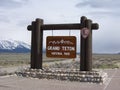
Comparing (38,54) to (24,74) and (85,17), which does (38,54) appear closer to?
(24,74)

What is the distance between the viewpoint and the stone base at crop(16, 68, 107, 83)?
22891 millimetres

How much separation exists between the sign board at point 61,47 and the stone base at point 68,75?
4.82ft

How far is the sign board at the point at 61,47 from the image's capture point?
25.9m

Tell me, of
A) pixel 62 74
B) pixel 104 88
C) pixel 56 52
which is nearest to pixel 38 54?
pixel 56 52

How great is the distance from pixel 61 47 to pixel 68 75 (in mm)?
2903

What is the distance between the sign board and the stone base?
1471 mm

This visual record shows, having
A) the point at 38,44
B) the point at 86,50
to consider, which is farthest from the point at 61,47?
the point at 86,50

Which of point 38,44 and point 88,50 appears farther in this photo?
point 38,44

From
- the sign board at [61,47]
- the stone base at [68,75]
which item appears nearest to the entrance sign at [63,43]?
the sign board at [61,47]

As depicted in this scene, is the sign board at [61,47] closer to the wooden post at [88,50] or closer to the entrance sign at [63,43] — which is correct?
the entrance sign at [63,43]

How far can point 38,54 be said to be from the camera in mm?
26531

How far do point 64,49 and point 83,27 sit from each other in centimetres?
206

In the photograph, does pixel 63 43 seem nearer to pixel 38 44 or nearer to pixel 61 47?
pixel 61 47

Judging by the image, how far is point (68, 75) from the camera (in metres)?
23.7
